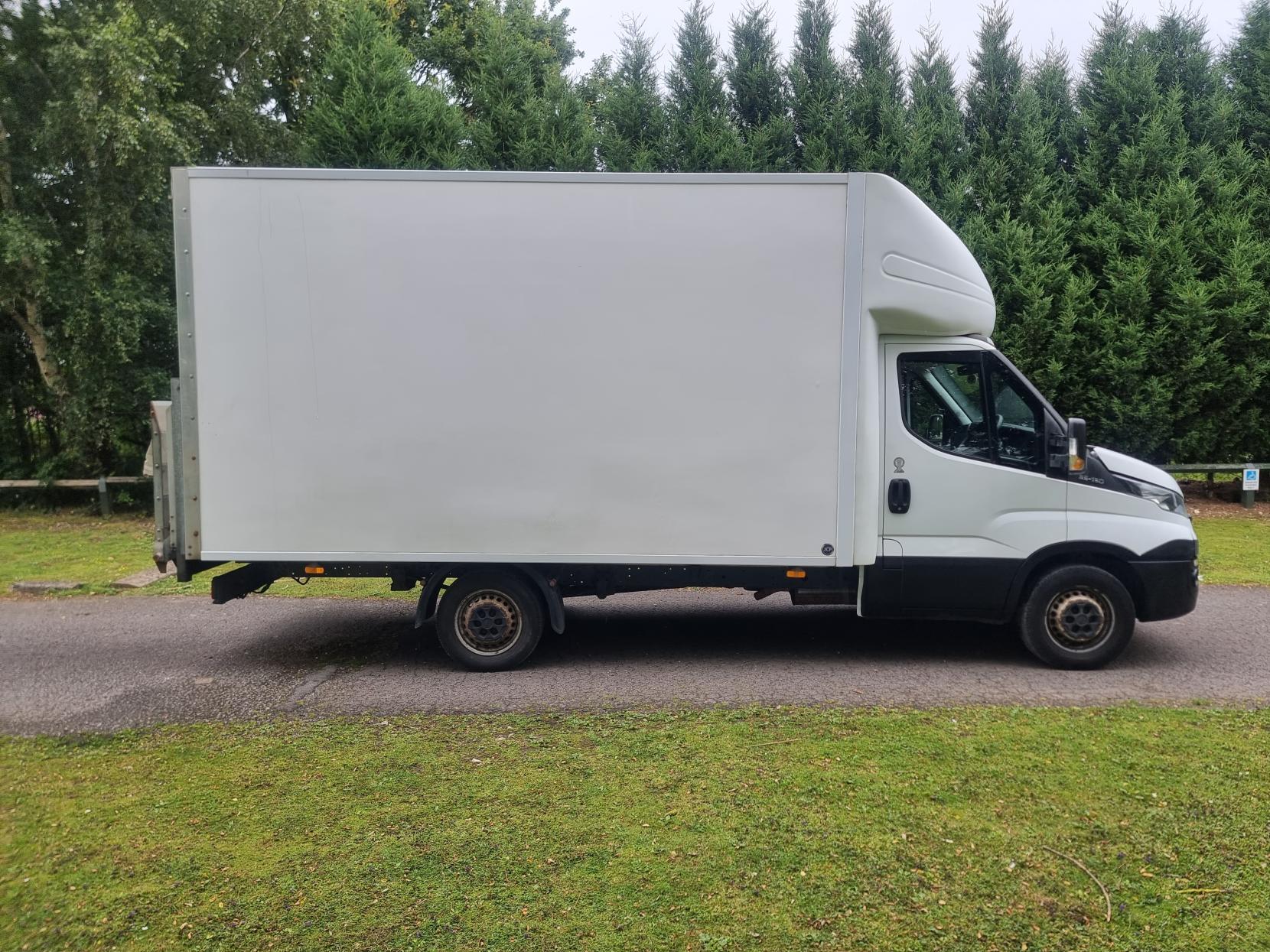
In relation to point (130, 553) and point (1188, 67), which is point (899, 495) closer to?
point (130, 553)

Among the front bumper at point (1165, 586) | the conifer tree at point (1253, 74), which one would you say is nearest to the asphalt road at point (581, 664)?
the front bumper at point (1165, 586)

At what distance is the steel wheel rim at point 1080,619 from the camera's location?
6438 mm

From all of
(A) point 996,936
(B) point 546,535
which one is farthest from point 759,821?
(B) point 546,535

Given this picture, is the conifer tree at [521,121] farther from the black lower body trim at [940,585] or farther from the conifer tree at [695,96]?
the black lower body trim at [940,585]

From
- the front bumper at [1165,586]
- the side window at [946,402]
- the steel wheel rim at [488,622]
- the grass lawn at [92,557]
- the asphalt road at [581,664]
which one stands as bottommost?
the asphalt road at [581,664]

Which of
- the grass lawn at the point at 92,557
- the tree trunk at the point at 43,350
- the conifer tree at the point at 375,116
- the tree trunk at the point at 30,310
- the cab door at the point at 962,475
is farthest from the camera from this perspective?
the tree trunk at the point at 43,350

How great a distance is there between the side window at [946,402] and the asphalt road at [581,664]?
155 cm

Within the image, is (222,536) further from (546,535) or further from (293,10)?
(293,10)

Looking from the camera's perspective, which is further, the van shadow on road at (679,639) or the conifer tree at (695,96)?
the conifer tree at (695,96)

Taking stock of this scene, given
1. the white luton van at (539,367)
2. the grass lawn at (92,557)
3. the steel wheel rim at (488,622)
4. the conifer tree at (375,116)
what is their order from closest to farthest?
the white luton van at (539,367)
the steel wheel rim at (488,622)
the grass lawn at (92,557)
the conifer tree at (375,116)

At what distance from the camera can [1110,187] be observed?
14266 mm

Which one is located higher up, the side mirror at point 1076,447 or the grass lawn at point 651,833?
the side mirror at point 1076,447

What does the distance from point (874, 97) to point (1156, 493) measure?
390 inches

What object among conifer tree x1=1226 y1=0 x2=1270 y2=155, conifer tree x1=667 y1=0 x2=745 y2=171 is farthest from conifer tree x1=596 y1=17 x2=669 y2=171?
conifer tree x1=1226 y1=0 x2=1270 y2=155
